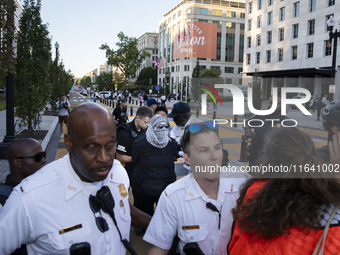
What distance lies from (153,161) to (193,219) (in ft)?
5.42

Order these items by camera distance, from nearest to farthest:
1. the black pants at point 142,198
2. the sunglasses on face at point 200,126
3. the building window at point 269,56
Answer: the sunglasses on face at point 200,126 < the black pants at point 142,198 < the building window at point 269,56

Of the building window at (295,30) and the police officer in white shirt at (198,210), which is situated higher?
the building window at (295,30)

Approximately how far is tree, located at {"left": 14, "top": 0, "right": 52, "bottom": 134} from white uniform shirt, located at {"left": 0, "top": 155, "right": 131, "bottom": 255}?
35.7 feet

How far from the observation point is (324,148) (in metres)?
1.63

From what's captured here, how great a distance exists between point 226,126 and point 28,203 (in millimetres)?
1184

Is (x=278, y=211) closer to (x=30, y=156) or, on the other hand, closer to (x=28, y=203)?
(x=28, y=203)

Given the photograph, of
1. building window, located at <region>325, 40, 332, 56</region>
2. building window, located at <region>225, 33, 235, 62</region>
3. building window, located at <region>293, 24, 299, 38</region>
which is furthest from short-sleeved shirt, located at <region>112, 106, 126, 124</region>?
building window, located at <region>225, 33, 235, 62</region>

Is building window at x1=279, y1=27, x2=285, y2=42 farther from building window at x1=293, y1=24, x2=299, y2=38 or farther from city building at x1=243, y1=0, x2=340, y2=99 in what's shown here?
building window at x1=293, y1=24, x2=299, y2=38

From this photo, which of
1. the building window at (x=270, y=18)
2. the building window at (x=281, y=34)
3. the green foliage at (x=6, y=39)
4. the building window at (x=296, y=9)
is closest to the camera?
the green foliage at (x=6, y=39)

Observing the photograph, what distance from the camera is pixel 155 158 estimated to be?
11.6 feet

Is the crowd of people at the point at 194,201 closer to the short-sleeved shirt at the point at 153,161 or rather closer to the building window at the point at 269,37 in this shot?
the short-sleeved shirt at the point at 153,161

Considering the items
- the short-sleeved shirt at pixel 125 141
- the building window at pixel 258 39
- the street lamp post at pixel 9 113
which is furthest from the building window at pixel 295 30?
the short-sleeved shirt at pixel 125 141

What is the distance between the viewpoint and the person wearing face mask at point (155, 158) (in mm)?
3486

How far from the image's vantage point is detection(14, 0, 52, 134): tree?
11305 millimetres
